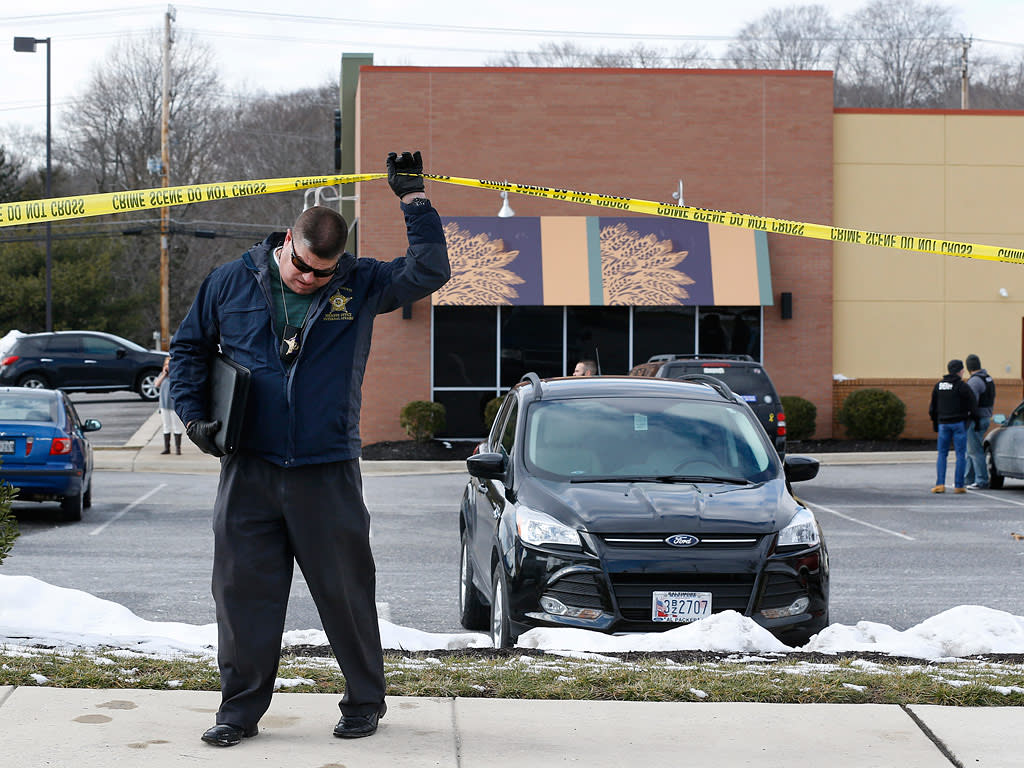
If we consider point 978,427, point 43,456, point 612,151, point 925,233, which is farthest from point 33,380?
point 978,427

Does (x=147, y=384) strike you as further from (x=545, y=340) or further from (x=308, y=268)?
(x=308, y=268)

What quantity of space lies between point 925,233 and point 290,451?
82.1 ft

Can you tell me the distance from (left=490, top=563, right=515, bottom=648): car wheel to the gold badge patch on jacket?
105 inches

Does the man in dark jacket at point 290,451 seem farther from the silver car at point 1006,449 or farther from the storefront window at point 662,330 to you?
the storefront window at point 662,330

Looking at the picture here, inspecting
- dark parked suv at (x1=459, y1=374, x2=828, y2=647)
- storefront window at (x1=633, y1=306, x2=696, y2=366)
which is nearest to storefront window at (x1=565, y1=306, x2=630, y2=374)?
storefront window at (x1=633, y1=306, x2=696, y2=366)

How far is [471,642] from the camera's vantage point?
7.51 meters

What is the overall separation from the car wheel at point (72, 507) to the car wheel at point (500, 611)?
28.1 ft

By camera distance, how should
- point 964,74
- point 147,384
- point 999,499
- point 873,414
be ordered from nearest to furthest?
1. point 999,499
2. point 873,414
3. point 147,384
4. point 964,74

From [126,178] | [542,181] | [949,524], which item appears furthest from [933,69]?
[949,524]

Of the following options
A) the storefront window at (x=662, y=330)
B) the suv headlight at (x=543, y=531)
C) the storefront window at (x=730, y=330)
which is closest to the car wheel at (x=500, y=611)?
the suv headlight at (x=543, y=531)

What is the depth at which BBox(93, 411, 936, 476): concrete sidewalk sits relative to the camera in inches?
900

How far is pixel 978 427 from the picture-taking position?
1947cm

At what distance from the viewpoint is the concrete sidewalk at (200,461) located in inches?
900

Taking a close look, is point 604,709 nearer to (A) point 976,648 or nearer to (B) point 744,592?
(B) point 744,592
